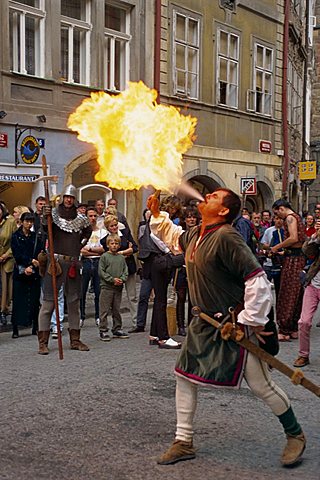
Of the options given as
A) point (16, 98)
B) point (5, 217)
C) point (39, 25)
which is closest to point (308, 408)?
point (5, 217)

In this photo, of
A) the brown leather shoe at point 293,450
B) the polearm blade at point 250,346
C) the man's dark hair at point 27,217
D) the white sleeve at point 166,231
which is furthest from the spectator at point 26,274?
the brown leather shoe at point 293,450

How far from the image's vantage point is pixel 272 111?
2248cm

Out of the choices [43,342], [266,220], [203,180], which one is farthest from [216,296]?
[203,180]

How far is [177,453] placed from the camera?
4.55 metres

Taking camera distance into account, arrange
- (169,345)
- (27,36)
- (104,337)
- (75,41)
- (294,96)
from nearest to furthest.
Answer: (169,345)
(104,337)
(27,36)
(75,41)
(294,96)

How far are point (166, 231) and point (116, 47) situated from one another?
9448 millimetres

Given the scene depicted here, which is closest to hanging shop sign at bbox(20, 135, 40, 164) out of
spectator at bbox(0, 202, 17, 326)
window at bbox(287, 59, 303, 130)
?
spectator at bbox(0, 202, 17, 326)

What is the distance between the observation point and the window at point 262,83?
2138 cm

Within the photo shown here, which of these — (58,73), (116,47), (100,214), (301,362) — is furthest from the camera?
(116,47)

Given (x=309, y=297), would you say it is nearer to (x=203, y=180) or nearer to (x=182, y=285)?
(x=182, y=285)

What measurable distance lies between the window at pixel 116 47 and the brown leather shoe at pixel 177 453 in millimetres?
12865

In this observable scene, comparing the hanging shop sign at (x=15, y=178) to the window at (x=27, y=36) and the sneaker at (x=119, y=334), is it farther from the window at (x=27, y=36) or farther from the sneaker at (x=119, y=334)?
the sneaker at (x=119, y=334)

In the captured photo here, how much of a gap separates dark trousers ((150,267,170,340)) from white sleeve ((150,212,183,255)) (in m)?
0.35

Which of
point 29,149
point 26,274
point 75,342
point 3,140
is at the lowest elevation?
point 75,342
